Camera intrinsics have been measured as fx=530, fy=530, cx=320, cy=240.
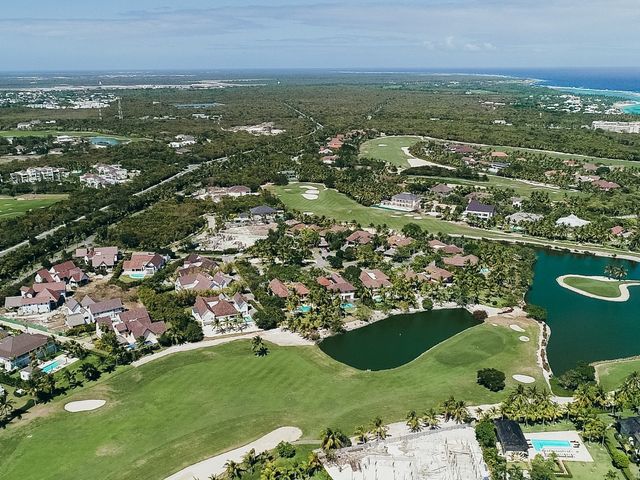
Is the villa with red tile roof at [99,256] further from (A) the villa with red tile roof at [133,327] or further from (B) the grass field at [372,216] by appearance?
(B) the grass field at [372,216]

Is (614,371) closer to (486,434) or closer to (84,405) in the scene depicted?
(486,434)

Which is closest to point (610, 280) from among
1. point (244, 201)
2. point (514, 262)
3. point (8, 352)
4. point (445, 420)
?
point (514, 262)

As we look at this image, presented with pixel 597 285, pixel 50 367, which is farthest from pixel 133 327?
Answer: pixel 597 285

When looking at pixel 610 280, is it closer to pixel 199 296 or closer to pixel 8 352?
pixel 199 296

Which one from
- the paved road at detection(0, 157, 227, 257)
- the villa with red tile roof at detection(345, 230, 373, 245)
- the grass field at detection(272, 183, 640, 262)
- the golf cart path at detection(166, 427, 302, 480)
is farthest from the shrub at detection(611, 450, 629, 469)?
the paved road at detection(0, 157, 227, 257)

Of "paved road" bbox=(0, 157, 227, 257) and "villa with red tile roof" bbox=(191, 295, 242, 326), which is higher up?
"paved road" bbox=(0, 157, 227, 257)

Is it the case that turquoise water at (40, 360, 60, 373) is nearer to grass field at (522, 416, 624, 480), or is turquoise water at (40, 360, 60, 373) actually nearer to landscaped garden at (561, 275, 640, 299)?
grass field at (522, 416, 624, 480)
